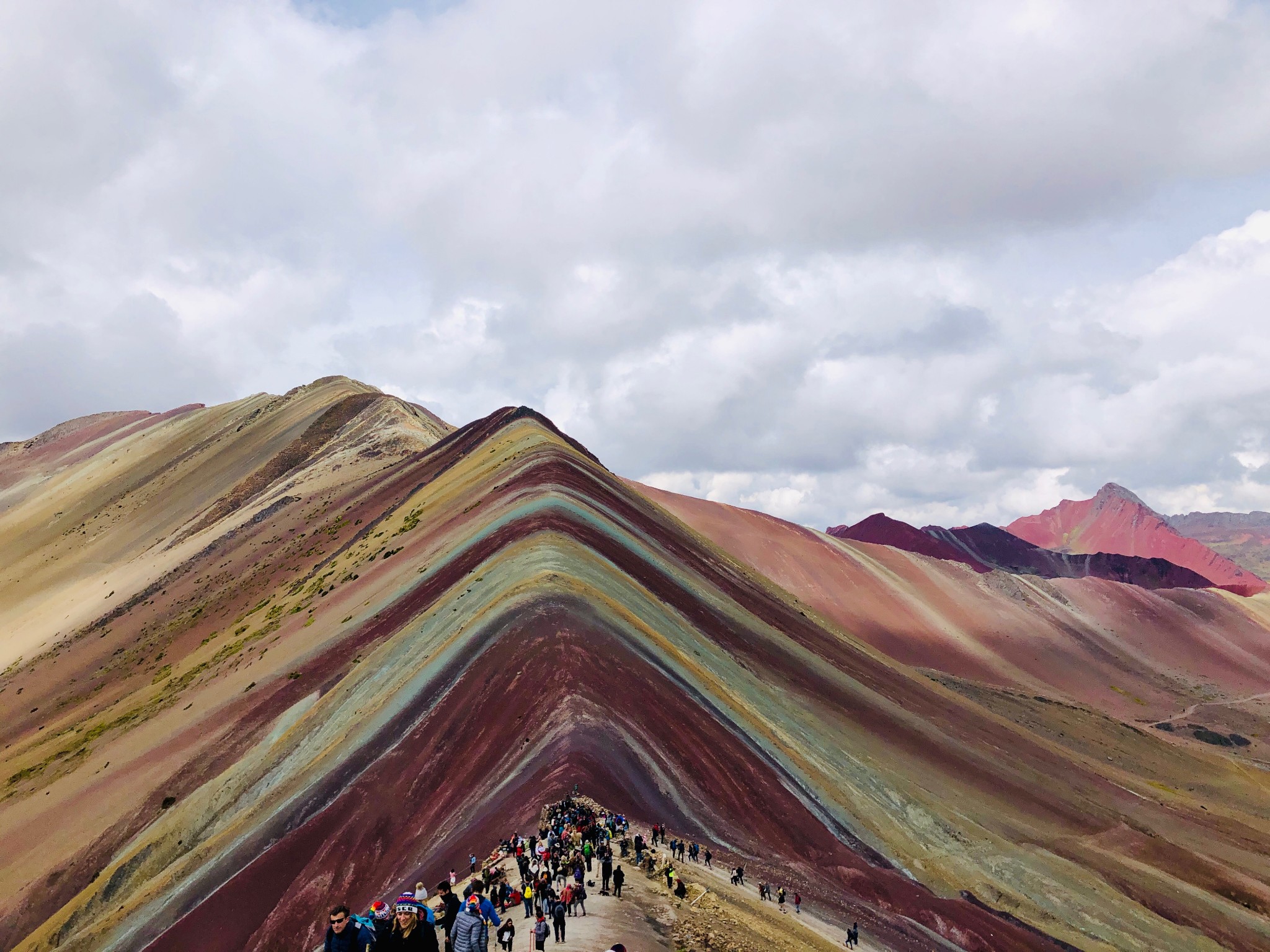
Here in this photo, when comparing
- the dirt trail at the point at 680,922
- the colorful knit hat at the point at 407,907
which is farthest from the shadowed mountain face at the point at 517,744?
the colorful knit hat at the point at 407,907

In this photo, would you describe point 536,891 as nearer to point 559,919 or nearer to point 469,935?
point 559,919

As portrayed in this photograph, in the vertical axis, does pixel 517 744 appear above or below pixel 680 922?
above

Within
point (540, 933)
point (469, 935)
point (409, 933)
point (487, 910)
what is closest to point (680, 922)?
point (540, 933)

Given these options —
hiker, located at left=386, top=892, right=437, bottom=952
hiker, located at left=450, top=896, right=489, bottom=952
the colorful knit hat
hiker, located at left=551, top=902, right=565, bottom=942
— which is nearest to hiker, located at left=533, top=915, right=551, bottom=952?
hiker, located at left=551, top=902, right=565, bottom=942

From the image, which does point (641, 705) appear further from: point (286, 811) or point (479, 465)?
point (479, 465)

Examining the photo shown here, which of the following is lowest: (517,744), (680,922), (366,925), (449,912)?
(680,922)

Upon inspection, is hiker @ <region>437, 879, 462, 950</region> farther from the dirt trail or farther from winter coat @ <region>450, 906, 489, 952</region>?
winter coat @ <region>450, 906, 489, 952</region>
